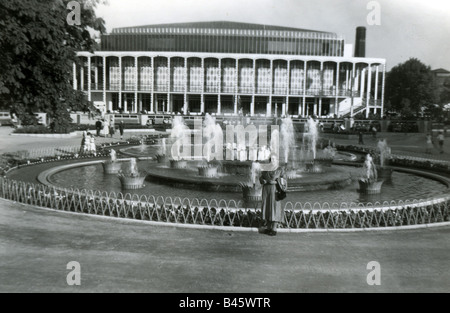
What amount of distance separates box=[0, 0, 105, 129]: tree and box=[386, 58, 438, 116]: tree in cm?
A: 6806

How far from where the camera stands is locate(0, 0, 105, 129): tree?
9992 millimetres

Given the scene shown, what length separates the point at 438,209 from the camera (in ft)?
38.6

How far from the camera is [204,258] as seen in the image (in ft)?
26.9

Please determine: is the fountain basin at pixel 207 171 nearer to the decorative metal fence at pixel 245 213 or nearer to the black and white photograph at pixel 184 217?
the black and white photograph at pixel 184 217

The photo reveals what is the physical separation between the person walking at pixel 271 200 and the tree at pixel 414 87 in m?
68.0

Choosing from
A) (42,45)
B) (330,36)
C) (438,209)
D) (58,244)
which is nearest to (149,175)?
(42,45)

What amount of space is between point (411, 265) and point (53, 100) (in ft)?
30.1

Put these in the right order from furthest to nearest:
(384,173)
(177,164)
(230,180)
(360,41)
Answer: (360,41) → (177,164) → (384,173) → (230,180)

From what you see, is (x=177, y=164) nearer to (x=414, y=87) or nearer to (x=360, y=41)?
(x=414, y=87)

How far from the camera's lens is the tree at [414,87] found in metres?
74.5

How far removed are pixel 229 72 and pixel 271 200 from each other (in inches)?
2576

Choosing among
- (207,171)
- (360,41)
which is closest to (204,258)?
(207,171)

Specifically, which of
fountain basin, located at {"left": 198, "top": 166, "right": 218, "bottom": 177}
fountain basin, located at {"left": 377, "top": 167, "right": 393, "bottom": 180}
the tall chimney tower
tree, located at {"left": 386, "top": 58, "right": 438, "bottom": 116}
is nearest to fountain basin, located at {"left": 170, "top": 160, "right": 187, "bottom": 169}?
fountain basin, located at {"left": 198, "top": 166, "right": 218, "bottom": 177}

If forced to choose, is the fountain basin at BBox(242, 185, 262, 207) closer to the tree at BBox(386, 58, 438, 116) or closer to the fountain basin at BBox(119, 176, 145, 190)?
the fountain basin at BBox(119, 176, 145, 190)
